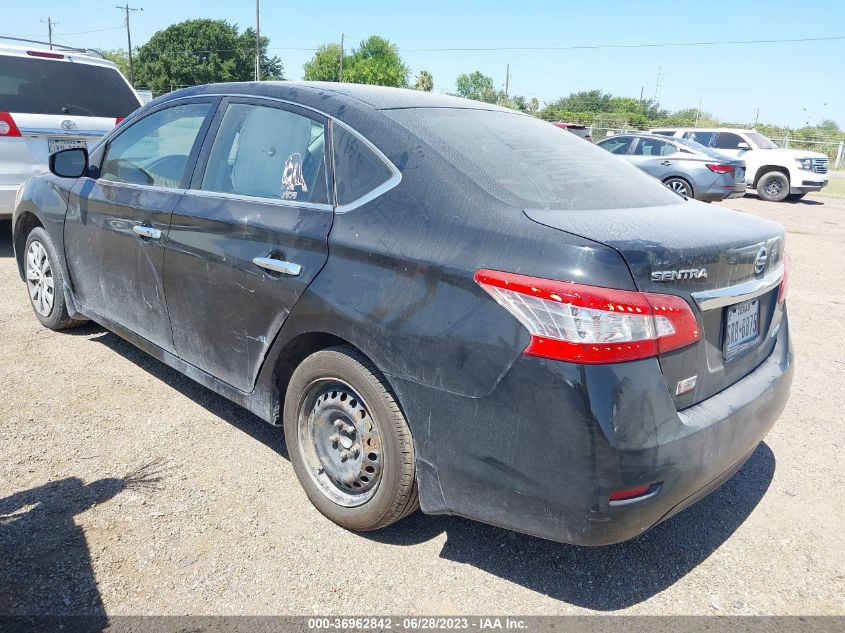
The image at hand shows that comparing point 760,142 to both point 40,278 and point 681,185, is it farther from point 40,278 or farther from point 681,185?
point 40,278

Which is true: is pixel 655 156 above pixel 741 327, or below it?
above

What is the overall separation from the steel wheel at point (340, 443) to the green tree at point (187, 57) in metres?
77.5

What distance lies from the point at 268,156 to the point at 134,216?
1.04m

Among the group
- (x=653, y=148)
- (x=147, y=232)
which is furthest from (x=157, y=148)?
(x=653, y=148)

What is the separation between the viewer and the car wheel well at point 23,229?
15.5 ft

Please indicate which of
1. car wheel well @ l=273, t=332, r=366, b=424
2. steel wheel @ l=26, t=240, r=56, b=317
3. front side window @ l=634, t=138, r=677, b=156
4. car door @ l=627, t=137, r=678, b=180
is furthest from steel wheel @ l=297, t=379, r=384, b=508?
front side window @ l=634, t=138, r=677, b=156

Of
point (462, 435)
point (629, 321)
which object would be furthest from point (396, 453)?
point (629, 321)

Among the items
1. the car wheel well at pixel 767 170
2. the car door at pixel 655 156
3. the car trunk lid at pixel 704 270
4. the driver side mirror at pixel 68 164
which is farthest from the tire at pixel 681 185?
the driver side mirror at pixel 68 164

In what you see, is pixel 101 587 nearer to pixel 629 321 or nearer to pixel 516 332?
pixel 516 332

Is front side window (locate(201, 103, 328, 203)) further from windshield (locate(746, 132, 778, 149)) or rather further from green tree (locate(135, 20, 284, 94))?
green tree (locate(135, 20, 284, 94))

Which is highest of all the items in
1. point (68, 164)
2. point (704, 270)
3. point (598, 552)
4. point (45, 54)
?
point (45, 54)

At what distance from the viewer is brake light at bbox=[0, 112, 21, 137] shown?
618 centimetres

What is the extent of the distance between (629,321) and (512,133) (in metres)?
1.32

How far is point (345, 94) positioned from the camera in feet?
9.24
